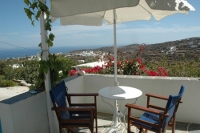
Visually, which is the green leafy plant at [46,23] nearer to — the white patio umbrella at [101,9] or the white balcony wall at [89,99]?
the white patio umbrella at [101,9]

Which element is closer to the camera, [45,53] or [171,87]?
[45,53]

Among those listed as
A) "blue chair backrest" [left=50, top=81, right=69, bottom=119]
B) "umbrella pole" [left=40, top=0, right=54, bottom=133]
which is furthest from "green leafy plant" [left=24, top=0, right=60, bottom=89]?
"blue chair backrest" [left=50, top=81, right=69, bottom=119]

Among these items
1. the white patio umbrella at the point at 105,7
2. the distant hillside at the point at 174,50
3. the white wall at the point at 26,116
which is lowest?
the white wall at the point at 26,116

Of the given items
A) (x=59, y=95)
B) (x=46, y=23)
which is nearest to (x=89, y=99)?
(x=59, y=95)

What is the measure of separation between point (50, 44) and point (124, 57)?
8.68ft

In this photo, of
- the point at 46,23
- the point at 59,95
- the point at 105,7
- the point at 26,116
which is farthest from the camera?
the point at 59,95

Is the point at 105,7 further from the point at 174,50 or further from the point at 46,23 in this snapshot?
the point at 174,50

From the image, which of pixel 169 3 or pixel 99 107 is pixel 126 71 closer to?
pixel 99 107

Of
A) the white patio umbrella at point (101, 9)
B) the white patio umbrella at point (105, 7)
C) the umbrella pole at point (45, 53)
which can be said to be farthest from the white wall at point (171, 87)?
the umbrella pole at point (45, 53)

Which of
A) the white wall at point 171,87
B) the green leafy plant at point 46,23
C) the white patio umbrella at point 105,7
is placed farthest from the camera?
the white wall at point 171,87

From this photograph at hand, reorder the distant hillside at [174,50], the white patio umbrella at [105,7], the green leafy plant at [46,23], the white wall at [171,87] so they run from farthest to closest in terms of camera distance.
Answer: the distant hillside at [174,50] < the white wall at [171,87] < the green leafy plant at [46,23] < the white patio umbrella at [105,7]

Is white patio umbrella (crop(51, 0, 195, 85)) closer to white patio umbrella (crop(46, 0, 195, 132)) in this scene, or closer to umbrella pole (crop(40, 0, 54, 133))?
white patio umbrella (crop(46, 0, 195, 132))

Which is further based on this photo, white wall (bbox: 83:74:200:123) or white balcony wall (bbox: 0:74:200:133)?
white wall (bbox: 83:74:200:123)

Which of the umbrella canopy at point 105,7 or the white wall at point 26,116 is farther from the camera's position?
the white wall at point 26,116
